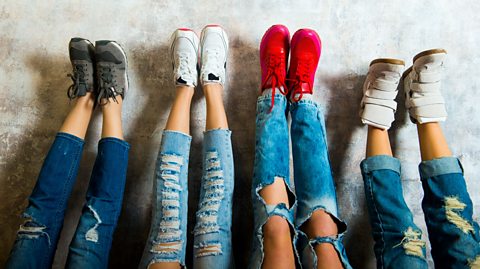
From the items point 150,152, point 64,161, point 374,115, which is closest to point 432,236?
point 374,115

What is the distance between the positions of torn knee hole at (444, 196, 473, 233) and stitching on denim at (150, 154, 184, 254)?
759 millimetres

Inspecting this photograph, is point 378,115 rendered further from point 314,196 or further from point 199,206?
point 199,206

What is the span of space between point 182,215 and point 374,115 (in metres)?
0.72

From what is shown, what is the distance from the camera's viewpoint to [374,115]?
1.25m

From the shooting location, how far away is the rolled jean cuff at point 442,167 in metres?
1.06

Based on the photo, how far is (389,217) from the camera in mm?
1040

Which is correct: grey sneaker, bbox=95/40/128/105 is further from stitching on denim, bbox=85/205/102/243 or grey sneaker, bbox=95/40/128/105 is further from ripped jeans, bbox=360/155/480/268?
ripped jeans, bbox=360/155/480/268

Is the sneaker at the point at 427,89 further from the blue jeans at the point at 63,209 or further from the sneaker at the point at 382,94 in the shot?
the blue jeans at the point at 63,209

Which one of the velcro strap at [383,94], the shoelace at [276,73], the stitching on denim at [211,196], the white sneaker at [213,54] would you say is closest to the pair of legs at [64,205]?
the stitching on denim at [211,196]

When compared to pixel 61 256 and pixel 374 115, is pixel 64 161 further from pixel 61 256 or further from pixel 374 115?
pixel 374 115

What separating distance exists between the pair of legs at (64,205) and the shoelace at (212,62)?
39 cm

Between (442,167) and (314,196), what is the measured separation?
0.39 m

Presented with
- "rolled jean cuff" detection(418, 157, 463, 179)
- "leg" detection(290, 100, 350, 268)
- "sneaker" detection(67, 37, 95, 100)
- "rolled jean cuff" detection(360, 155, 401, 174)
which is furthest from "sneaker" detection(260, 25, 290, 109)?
"sneaker" detection(67, 37, 95, 100)

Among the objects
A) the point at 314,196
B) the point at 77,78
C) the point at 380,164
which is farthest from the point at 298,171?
the point at 77,78
